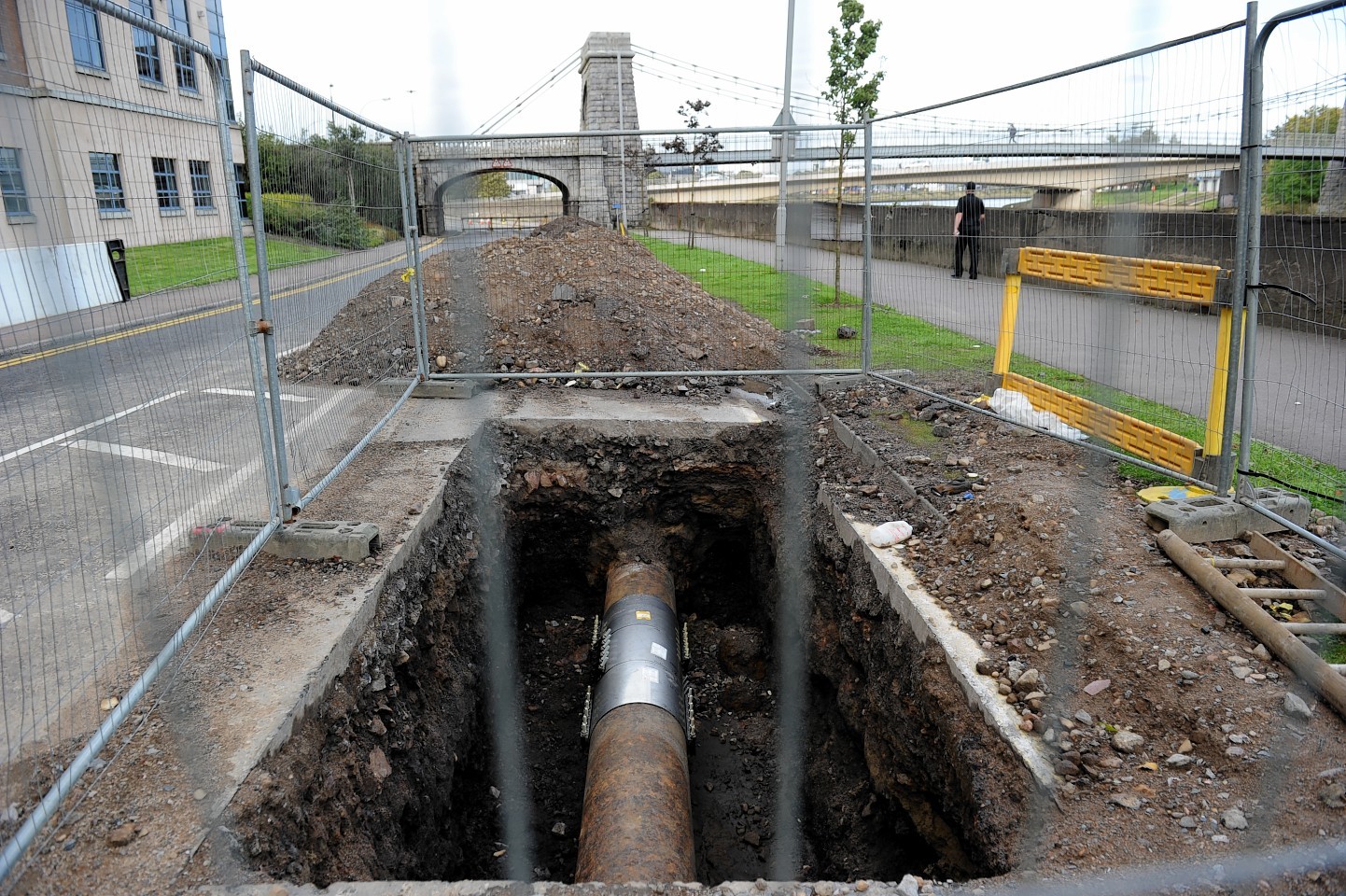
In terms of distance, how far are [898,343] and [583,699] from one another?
4.25m

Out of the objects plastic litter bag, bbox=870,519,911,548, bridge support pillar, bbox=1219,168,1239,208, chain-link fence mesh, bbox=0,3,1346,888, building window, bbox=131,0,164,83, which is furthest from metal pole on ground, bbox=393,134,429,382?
bridge support pillar, bbox=1219,168,1239,208

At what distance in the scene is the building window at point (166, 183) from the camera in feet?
11.1

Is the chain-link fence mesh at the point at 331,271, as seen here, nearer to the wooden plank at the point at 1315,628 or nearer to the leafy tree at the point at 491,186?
the leafy tree at the point at 491,186

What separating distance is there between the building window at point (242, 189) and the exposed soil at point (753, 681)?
1.70 m

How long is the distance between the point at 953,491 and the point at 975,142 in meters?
2.41

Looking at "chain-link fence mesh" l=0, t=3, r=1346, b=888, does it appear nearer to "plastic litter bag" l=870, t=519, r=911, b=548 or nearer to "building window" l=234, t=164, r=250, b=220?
"building window" l=234, t=164, r=250, b=220

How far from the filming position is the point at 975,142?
5.98 metres

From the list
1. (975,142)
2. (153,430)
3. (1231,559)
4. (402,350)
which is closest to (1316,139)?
(1231,559)

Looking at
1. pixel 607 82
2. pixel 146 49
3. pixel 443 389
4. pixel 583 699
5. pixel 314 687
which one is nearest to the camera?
pixel 146 49

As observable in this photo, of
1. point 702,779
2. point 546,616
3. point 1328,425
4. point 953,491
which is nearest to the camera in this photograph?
point 953,491

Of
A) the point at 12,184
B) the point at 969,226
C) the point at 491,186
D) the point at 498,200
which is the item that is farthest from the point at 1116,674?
the point at 498,200

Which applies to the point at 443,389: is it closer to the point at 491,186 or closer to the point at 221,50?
the point at 491,186

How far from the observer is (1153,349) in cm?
503

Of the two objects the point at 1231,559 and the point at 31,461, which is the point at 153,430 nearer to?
the point at 31,461
